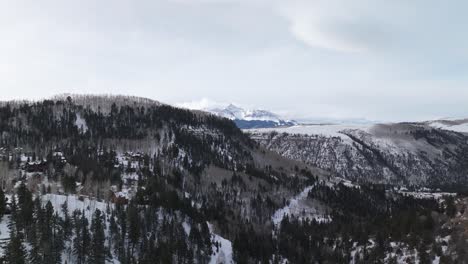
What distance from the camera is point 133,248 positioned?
6486 inches

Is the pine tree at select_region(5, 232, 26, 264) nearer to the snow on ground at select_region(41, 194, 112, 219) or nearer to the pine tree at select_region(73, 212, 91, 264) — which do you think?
the pine tree at select_region(73, 212, 91, 264)

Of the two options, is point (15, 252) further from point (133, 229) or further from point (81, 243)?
point (133, 229)

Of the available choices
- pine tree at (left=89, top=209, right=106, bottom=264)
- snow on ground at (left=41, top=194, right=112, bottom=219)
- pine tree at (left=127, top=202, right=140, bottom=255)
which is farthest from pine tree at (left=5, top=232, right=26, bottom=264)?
pine tree at (left=127, top=202, right=140, bottom=255)

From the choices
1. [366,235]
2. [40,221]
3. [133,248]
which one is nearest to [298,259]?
[366,235]

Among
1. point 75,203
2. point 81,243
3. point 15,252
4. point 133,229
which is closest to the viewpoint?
point 15,252

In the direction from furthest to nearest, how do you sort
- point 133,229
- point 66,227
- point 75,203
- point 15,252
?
point 75,203, point 133,229, point 66,227, point 15,252

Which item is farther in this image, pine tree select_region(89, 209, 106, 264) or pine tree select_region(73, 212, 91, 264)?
pine tree select_region(73, 212, 91, 264)

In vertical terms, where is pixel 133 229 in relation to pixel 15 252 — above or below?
below

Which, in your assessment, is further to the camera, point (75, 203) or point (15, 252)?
point (75, 203)

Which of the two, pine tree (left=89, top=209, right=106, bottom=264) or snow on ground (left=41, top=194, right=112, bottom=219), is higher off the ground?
snow on ground (left=41, top=194, right=112, bottom=219)

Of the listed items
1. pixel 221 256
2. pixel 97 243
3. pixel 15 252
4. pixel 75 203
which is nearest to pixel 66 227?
pixel 97 243

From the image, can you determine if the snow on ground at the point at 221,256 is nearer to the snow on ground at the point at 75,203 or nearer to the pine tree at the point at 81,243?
the snow on ground at the point at 75,203

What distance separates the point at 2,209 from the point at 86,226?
83.6 feet

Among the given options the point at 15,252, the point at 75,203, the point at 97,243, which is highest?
the point at 15,252
